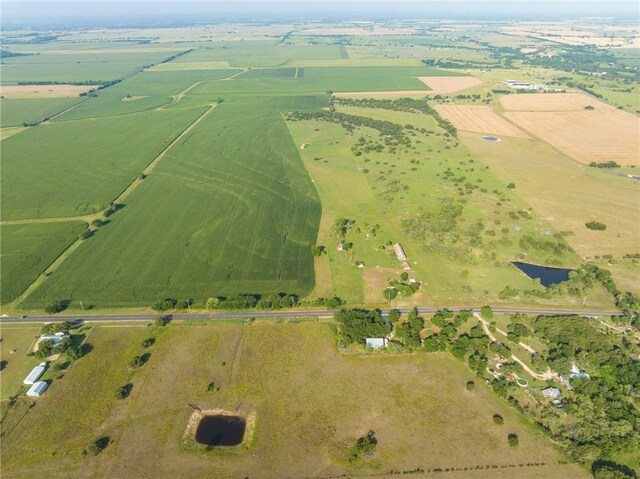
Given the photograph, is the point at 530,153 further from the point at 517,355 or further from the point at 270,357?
the point at 270,357

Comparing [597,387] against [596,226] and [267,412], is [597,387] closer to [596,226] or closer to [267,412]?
[267,412]

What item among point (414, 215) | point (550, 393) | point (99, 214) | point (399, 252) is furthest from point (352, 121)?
point (550, 393)

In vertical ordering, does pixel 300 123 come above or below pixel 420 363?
above

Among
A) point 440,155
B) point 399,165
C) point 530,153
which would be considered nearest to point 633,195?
point 530,153

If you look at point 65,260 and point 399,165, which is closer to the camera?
point 65,260

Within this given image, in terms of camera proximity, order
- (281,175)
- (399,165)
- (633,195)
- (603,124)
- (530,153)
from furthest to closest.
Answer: (603,124) < (530,153) < (399,165) < (281,175) < (633,195)
